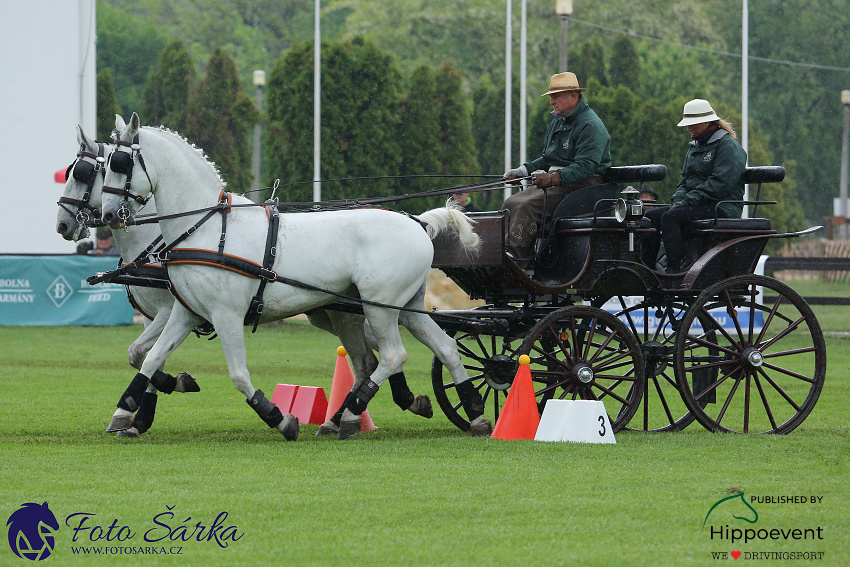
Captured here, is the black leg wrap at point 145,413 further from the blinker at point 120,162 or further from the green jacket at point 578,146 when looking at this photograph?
the green jacket at point 578,146

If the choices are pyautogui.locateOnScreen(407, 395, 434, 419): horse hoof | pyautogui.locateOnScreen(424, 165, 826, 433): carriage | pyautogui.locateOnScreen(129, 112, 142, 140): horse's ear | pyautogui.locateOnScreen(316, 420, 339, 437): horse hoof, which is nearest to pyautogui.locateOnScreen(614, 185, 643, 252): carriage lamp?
pyautogui.locateOnScreen(424, 165, 826, 433): carriage

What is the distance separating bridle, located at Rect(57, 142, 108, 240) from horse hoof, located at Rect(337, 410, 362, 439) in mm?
2155

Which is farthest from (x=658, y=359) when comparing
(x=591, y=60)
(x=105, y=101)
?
(x=591, y=60)

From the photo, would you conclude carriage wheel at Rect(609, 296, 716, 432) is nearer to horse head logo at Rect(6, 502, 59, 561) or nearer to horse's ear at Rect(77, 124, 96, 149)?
horse's ear at Rect(77, 124, 96, 149)

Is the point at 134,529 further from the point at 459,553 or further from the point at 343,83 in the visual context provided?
the point at 343,83

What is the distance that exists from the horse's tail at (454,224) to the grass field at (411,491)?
1.40 meters

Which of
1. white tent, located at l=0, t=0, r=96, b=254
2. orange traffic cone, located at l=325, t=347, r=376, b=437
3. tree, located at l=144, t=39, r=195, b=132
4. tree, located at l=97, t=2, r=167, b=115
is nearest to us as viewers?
orange traffic cone, located at l=325, t=347, r=376, b=437

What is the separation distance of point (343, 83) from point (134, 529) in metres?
21.0

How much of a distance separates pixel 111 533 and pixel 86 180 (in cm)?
351

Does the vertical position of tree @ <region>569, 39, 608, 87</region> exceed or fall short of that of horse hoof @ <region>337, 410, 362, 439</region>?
it exceeds it

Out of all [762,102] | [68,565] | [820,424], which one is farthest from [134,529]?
[762,102]

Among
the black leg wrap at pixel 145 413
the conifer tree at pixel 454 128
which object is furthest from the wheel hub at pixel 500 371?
the conifer tree at pixel 454 128

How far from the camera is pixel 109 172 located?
315 inches

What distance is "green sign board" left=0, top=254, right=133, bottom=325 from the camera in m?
18.9
